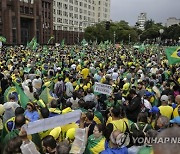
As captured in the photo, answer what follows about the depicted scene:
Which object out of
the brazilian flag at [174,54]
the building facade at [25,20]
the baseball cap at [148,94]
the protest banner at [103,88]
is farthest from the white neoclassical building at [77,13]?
the protest banner at [103,88]

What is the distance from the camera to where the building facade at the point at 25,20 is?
62500mm

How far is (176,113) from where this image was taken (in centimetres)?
666

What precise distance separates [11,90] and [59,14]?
3644 inches

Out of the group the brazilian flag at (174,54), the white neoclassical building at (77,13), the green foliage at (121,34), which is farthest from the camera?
the white neoclassical building at (77,13)

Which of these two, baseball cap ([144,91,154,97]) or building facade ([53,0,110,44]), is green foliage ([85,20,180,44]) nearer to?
building facade ([53,0,110,44])

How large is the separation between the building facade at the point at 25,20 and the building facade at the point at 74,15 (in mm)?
7106

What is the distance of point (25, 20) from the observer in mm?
70375

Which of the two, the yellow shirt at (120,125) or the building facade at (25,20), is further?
the building facade at (25,20)

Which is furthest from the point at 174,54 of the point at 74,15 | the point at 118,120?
the point at 74,15

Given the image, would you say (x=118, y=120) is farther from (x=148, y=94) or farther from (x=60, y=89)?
(x=60, y=89)

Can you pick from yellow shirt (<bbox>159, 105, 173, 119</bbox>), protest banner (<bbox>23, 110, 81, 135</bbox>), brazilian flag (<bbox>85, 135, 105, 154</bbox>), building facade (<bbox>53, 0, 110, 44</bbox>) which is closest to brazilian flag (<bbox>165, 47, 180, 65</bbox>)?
yellow shirt (<bbox>159, 105, 173, 119</bbox>)

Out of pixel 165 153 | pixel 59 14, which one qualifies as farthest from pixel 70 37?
pixel 165 153

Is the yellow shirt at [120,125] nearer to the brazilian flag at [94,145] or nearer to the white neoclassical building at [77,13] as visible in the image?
the brazilian flag at [94,145]

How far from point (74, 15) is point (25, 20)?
39816 mm
